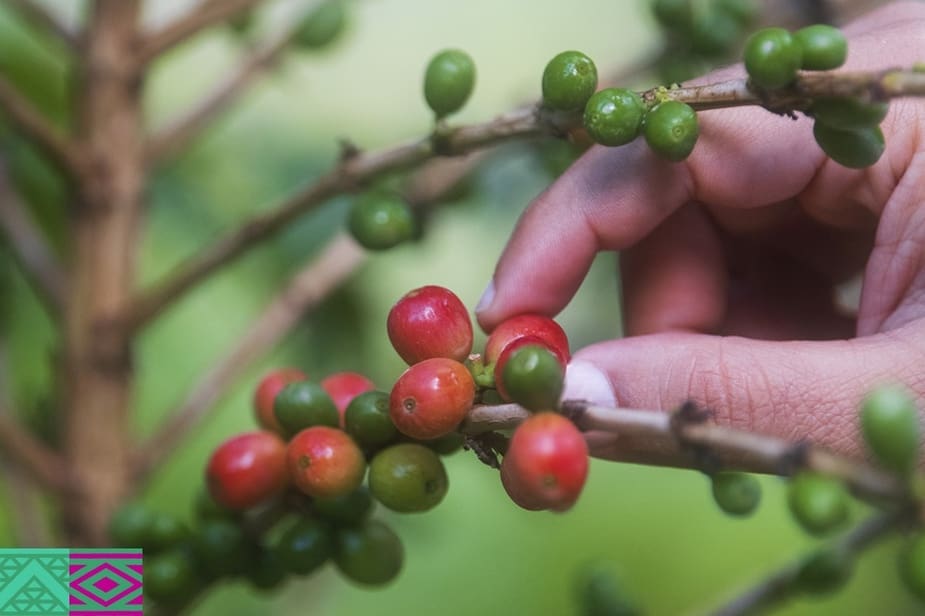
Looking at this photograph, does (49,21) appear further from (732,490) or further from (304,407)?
(732,490)

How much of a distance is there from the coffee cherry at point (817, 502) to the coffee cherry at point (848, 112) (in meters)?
0.19

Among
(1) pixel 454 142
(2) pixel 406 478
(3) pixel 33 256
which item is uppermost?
(3) pixel 33 256

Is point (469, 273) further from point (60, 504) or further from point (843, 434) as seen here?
point (843, 434)

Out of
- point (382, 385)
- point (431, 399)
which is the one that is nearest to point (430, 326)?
point (431, 399)

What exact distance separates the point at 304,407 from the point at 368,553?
104 millimetres

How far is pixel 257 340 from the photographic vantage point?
39.3 inches

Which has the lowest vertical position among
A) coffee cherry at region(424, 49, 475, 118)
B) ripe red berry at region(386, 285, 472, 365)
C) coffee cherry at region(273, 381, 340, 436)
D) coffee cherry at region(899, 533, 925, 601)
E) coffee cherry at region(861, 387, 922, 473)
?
coffee cherry at region(899, 533, 925, 601)

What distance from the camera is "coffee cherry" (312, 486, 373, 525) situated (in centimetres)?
66

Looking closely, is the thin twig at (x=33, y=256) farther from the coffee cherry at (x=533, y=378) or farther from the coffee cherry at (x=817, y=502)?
the coffee cherry at (x=817, y=502)

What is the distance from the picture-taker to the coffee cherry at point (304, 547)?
67 centimetres

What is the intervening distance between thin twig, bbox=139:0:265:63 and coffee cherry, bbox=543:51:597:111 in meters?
0.46

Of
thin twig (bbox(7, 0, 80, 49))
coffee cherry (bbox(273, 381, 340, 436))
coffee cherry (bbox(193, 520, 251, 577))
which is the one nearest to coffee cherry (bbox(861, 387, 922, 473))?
coffee cherry (bbox(273, 381, 340, 436))

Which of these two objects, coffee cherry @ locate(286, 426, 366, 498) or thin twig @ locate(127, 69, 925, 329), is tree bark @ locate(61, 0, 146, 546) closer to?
thin twig @ locate(127, 69, 925, 329)

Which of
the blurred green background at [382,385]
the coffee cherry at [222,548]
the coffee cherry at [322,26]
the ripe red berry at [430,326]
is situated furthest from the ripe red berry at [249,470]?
the blurred green background at [382,385]
